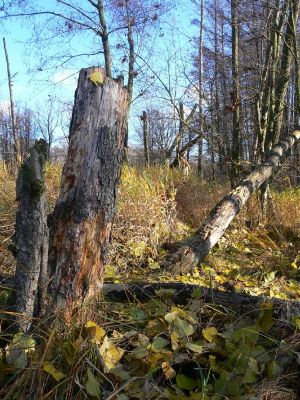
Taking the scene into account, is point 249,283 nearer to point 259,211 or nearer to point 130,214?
point 130,214

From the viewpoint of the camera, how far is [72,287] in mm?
2371

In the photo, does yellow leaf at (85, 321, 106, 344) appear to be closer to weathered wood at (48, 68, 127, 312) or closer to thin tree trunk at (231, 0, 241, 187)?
weathered wood at (48, 68, 127, 312)

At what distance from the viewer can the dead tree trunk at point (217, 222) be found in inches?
169

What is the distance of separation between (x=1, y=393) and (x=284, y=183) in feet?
25.9

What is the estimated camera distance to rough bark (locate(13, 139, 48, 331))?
2098 millimetres

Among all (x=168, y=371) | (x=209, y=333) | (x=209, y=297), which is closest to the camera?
(x=168, y=371)

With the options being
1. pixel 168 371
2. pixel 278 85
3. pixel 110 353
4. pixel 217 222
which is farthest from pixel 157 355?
pixel 278 85

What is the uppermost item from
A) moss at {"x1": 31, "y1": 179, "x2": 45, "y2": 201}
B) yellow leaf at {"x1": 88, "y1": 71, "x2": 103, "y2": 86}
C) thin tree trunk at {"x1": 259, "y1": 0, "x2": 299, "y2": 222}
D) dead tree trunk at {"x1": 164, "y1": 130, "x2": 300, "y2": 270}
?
thin tree trunk at {"x1": 259, "y1": 0, "x2": 299, "y2": 222}

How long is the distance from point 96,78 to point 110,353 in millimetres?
1579

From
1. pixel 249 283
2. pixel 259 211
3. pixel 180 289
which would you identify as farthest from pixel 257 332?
pixel 259 211

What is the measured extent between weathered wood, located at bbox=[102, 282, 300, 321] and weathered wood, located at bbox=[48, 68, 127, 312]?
23 centimetres

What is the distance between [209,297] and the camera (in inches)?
102

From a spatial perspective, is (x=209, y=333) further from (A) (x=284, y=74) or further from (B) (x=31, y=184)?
(A) (x=284, y=74)

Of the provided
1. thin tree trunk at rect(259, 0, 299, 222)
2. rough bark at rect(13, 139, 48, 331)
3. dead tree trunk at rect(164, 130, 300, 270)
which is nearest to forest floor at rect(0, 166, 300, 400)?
rough bark at rect(13, 139, 48, 331)
